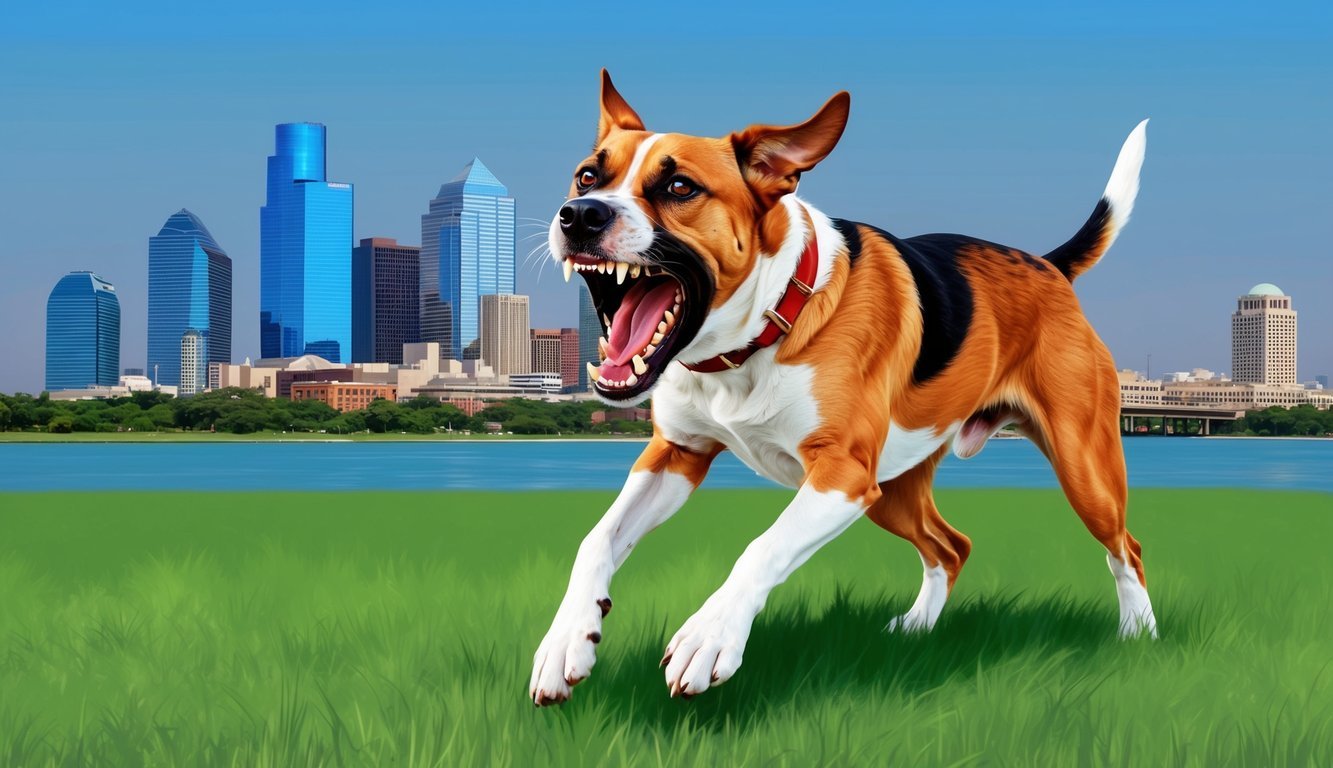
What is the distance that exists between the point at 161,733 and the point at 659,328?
7.21ft

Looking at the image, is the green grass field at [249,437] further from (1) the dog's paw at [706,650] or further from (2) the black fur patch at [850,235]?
(1) the dog's paw at [706,650]

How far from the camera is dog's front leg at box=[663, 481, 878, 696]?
3.77m

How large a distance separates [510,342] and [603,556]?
178888 millimetres

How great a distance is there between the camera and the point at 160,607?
20.2ft

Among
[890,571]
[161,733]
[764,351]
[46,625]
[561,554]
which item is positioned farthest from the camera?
[561,554]

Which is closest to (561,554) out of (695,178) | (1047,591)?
(1047,591)

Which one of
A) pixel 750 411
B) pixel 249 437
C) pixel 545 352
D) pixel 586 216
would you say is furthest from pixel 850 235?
pixel 545 352

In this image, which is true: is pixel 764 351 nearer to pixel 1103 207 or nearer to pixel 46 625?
pixel 1103 207

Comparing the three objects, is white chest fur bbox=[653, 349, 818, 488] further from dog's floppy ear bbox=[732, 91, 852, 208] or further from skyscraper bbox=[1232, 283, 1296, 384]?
skyscraper bbox=[1232, 283, 1296, 384]

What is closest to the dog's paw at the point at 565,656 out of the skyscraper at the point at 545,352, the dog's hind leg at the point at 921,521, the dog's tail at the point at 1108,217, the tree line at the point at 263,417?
the dog's hind leg at the point at 921,521

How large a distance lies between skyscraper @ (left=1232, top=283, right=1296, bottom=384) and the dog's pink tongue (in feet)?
581

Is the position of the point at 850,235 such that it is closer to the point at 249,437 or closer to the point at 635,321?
the point at 635,321

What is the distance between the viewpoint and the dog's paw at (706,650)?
3756mm

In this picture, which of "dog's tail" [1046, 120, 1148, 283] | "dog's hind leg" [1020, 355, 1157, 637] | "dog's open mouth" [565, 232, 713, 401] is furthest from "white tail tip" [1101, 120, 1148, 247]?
"dog's open mouth" [565, 232, 713, 401]
